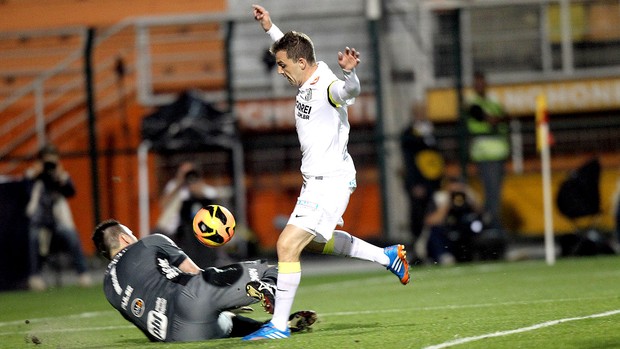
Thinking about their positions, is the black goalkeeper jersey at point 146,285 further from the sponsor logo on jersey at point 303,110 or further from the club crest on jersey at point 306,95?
the club crest on jersey at point 306,95

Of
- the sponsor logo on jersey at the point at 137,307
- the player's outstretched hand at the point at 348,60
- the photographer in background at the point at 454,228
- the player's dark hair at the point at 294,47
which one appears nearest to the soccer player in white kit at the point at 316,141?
the player's dark hair at the point at 294,47

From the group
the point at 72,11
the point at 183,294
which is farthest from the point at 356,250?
the point at 72,11

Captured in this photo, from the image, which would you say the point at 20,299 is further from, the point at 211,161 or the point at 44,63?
the point at 44,63

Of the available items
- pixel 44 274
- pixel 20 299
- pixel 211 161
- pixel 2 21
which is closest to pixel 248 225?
pixel 211 161

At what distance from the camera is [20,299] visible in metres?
16.8

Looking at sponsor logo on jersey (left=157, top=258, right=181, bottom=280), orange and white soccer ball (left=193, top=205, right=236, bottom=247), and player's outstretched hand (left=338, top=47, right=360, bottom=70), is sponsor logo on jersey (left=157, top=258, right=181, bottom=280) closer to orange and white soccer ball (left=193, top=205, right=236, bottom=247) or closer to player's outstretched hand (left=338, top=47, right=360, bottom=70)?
orange and white soccer ball (left=193, top=205, right=236, bottom=247)

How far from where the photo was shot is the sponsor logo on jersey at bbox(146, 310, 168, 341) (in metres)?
9.38

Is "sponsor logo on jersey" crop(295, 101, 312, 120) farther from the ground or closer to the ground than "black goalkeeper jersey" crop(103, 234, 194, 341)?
farther from the ground

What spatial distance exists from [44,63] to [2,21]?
2.32m

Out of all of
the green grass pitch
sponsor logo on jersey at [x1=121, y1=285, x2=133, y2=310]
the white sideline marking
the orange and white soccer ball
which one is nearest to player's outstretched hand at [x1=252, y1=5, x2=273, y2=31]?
the orange and white soccer ball

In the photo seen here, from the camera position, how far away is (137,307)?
370 inches

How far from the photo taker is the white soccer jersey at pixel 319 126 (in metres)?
9.59

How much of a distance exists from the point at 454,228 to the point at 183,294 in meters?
10.3

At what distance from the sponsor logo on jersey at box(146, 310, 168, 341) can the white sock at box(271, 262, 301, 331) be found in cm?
82
